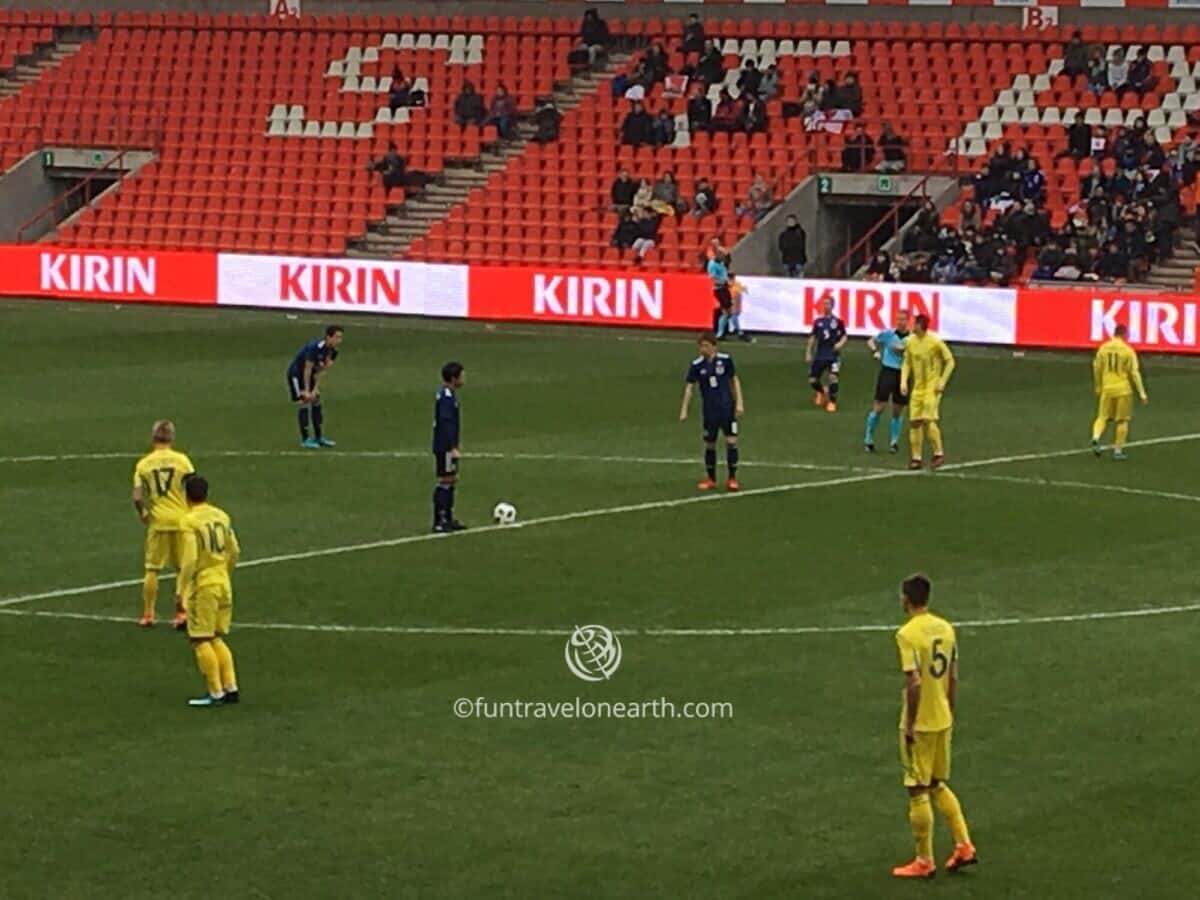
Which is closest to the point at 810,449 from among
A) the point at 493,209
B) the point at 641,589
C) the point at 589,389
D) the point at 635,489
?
the point at 635,489

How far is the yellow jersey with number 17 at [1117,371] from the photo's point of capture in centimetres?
3397

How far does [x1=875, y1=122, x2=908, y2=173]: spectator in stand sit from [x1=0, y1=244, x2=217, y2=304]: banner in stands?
14.2 m

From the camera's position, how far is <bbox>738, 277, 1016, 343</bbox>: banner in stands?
4800 centimetres

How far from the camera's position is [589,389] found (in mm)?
41344

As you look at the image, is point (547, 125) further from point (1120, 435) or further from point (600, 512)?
point (600, 512)

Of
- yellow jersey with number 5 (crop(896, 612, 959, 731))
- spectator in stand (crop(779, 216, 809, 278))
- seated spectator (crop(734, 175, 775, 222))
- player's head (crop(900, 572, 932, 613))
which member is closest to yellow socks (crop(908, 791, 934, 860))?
yellow jersey with number 5 (crop(896, 612, 959, 731))

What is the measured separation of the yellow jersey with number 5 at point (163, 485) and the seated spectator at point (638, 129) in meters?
36.8

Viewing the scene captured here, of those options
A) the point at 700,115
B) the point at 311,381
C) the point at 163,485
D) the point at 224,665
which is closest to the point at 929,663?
the point at 224,665

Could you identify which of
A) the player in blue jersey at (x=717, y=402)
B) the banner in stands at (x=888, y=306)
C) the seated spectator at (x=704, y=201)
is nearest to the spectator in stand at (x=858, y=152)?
the seated spectator at (x=704, y=201)

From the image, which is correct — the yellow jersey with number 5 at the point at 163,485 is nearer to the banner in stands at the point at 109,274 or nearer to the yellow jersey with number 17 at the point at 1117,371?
the yellow jersey with number 17 at the point at 1117,371

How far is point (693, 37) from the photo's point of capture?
6003 centimetres

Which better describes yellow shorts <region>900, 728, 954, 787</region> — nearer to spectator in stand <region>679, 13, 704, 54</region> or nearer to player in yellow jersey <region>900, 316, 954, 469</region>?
player in yellow jersey <region>900, 316, 954, 469</region>

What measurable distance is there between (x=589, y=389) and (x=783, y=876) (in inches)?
1045

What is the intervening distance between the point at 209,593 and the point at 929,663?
20.5 feet
